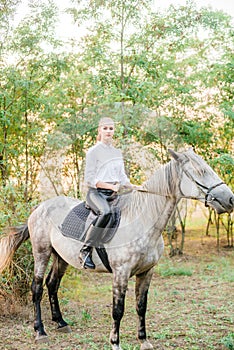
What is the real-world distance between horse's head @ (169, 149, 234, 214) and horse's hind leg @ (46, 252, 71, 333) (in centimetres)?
207

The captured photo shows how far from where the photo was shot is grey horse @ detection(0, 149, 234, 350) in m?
3.77

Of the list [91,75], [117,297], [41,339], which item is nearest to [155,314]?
[41,339]

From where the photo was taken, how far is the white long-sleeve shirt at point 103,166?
392 centimetres

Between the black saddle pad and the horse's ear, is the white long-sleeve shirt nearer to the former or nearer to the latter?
the black saddle pad

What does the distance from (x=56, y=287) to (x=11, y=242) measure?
76 cm

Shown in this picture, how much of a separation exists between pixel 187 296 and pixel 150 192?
10.8ft

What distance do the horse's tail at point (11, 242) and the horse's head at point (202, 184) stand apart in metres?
2.25

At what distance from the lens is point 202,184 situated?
3.74 m

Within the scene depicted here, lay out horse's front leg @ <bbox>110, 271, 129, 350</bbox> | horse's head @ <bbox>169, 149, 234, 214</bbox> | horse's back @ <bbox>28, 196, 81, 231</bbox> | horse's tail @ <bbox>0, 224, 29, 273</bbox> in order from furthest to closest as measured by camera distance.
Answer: horse's tail @ <bbox>0, 224, 29, 273</bbox>, horse's back @ <bbox>28, 196, 81, 231</bbox>, horse's front leg @ <bbox>110, 271, 129, 350</bbox>, horse's head @ <bbox>169, 149, 234, 214</bbox>

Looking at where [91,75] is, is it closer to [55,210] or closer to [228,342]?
[55,210]

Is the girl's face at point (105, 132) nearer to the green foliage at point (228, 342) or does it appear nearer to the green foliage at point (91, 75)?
the green foliage at point (91, 75)

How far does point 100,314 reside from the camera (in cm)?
576

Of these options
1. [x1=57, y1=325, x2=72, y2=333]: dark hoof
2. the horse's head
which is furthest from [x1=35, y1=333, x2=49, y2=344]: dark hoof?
the horse's head

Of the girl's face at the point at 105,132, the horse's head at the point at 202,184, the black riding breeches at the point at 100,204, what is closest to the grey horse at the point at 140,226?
the horse's head at the point at 202,184
